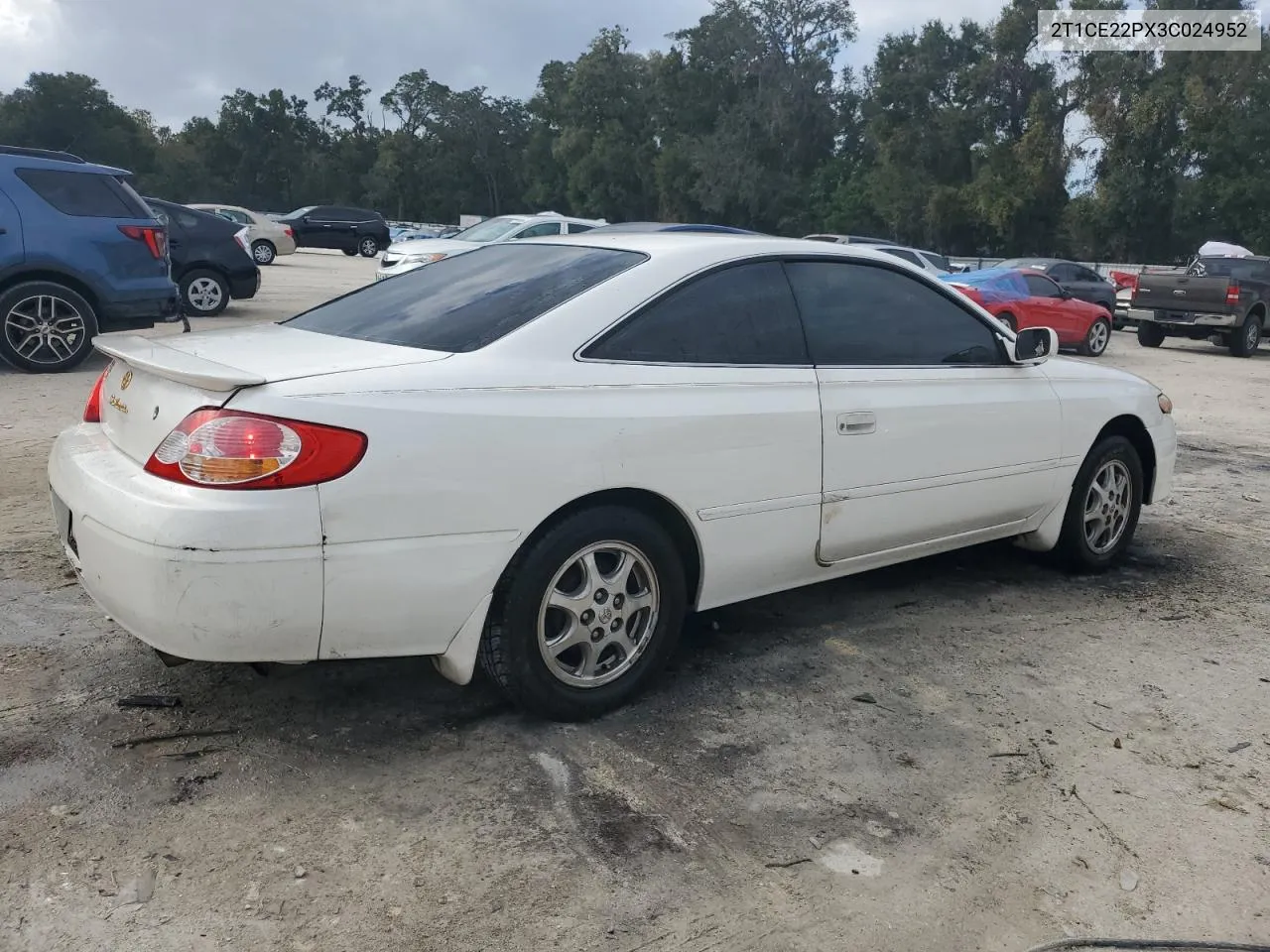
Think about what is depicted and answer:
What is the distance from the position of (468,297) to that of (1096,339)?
1555cm

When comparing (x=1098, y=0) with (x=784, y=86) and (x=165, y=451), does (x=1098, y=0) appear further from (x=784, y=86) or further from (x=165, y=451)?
(x=165, y=451)

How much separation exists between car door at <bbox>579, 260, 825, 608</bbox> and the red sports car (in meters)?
12.2

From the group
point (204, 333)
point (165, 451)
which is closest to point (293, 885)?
point (165, 451)

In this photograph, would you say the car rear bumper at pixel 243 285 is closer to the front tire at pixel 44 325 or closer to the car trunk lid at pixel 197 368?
the front tire at pixel 44 325

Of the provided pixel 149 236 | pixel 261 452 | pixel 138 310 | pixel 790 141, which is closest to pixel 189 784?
pixel 261 452

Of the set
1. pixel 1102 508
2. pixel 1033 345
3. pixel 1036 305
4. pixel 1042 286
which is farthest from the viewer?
pixel 1042 286

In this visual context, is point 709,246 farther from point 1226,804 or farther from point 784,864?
point 1226,804

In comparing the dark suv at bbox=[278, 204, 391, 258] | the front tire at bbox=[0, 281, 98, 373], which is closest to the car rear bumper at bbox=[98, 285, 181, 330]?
the front tire at bbox=[0, 281, 98, 373]

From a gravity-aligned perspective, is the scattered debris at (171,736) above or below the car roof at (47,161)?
below

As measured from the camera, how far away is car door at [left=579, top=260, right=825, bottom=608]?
334 cm

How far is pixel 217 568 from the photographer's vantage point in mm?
2684

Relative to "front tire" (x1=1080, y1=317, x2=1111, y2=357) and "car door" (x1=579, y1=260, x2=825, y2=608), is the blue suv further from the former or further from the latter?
"front tire" (x1=1080, y1=317, x2=1111, y2=357)

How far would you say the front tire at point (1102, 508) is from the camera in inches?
196

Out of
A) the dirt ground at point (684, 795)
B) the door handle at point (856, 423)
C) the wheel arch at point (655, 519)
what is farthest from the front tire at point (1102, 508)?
the wheel arch at point (655, 519)
